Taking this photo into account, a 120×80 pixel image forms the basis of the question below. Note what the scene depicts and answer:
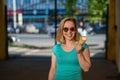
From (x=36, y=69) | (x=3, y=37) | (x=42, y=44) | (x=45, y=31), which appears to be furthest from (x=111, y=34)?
(x=42, y=44)

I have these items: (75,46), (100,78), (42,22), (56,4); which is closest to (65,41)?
(75,46)

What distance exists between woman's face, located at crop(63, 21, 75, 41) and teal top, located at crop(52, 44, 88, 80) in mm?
152

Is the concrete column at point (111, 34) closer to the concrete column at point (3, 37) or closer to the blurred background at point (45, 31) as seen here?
the blurred background at point (45, 31)

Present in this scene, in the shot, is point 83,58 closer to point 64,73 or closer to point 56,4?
point 64,73

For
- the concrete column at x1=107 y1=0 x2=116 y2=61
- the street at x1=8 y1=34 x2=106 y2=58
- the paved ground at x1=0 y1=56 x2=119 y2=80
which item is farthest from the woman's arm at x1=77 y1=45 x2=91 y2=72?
the street at x1=8 y1=34 x2=106 y2=58

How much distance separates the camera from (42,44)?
751 inches

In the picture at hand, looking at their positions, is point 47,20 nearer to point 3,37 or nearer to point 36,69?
point 3,37

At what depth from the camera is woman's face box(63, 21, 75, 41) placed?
4.05 m

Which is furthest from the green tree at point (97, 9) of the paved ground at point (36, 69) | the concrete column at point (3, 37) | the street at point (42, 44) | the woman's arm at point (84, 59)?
the woman's arm at point (84, 59)

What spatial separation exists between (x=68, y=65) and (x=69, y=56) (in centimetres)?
10

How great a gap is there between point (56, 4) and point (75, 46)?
12.0 m

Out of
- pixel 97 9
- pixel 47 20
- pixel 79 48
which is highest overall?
pixel 97 9

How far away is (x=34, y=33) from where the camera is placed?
18766mm

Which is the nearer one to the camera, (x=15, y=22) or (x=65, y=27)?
(x=65, y=27)
